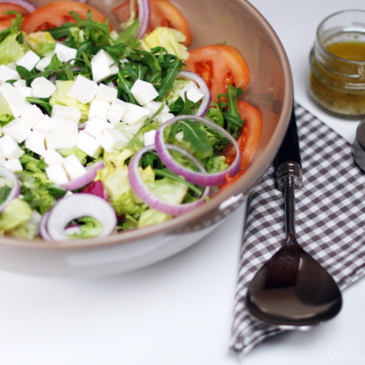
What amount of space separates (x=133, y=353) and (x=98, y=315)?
0.56ft

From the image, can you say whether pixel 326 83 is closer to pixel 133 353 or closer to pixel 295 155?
pixel 295 155

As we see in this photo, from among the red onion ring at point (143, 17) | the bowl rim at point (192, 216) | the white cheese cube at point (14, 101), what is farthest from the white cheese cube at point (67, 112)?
the bowl rim at point (192, 216)

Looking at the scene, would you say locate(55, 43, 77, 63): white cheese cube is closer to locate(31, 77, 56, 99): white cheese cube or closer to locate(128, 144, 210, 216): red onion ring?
locate(31, 77, 56, 99): white cheese cube

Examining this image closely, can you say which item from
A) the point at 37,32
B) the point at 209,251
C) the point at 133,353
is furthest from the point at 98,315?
the point at 37,32

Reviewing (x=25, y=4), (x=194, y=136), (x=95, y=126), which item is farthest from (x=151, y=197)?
(x=25, y=4)

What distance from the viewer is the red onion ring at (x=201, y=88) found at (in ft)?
5.37

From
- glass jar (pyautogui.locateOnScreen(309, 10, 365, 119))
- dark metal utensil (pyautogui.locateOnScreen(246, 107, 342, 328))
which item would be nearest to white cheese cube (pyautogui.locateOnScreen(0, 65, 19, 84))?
dark metal utensil (pyautogui.locateOnScreen(246, 107, 342, 328))

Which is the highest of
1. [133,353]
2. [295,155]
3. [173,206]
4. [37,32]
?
[37,32]

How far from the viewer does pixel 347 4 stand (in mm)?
2635

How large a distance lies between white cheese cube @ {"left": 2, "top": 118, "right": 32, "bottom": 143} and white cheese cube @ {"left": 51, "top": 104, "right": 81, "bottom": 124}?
0.11m

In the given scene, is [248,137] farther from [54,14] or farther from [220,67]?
[54,14]

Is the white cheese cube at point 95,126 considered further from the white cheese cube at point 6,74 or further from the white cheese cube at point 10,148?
the white cheese cube at point 6,74

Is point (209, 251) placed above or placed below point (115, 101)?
below

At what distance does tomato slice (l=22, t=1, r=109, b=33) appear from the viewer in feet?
6.31
